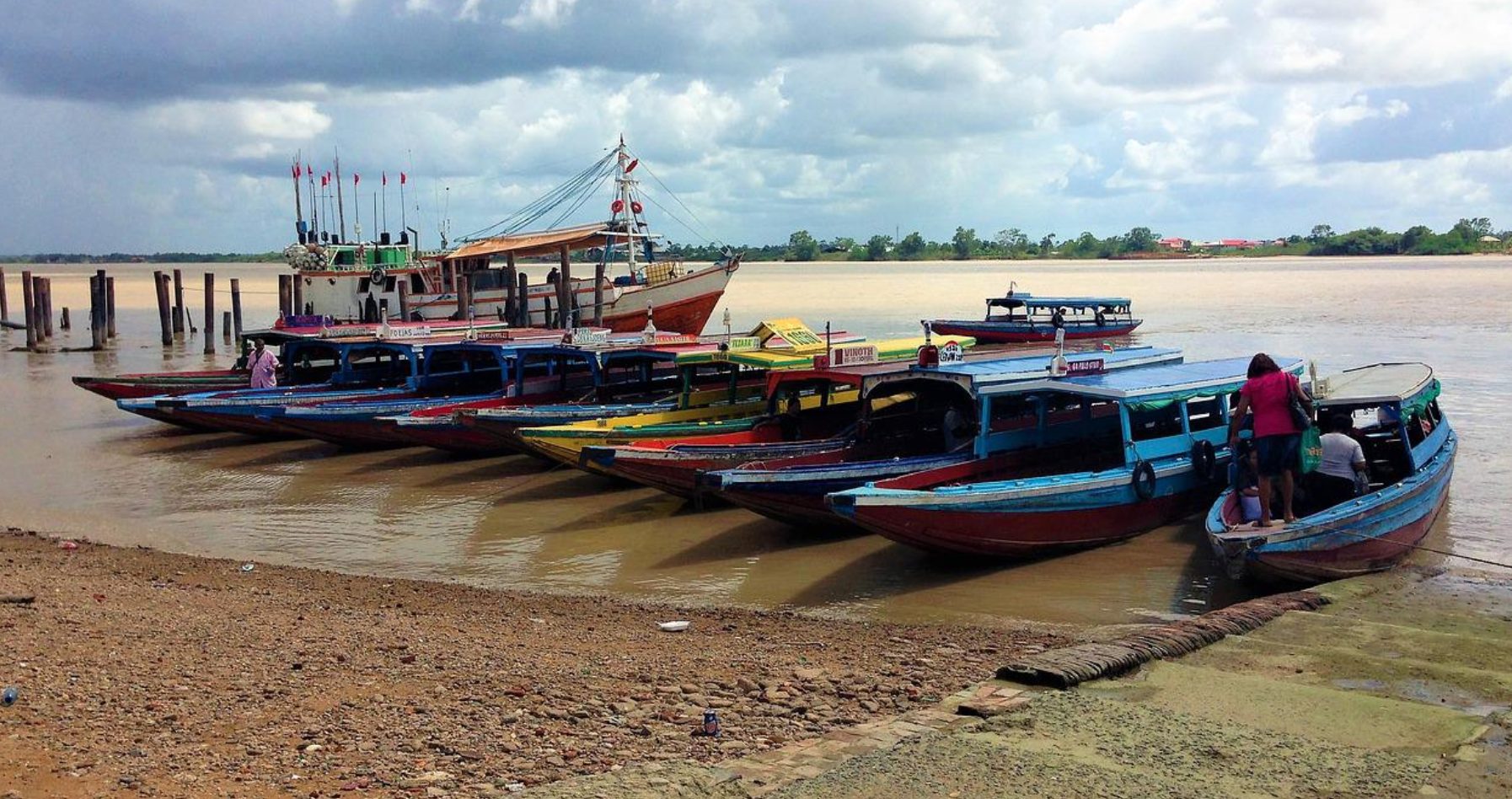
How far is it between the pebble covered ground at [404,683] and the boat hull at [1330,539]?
1.87m

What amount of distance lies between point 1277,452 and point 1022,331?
81.6ft

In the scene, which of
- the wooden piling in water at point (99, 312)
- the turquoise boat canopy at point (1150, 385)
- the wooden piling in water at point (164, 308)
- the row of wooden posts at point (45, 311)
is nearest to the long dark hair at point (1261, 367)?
the turquoise boat canopy at point (1150, 385)

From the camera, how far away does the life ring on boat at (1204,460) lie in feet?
44.7

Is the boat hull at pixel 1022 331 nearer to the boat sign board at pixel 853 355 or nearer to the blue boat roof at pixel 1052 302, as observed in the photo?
the blue boat roof at pixel 1052 302

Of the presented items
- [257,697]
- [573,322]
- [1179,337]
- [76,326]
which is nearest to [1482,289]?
[1179,337]

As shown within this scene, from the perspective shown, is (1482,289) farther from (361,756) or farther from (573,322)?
(361,756)

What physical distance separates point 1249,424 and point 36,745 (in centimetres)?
1097

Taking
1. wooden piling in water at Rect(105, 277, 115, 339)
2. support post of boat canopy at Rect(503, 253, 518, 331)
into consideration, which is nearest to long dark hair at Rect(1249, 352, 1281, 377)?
support post of boat canopy at Rect(503, 253, 518, 331)

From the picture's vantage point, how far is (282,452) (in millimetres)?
20578

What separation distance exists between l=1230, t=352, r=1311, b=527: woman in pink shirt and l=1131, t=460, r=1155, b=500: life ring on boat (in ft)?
6.28

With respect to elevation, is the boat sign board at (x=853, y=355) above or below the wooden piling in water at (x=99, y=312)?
below

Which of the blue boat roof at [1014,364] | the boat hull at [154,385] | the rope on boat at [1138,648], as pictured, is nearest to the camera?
the rope on boat at [1138,648]

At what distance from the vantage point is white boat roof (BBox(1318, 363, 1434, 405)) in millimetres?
12195

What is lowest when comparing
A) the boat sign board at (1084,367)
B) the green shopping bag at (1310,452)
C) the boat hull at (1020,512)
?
the boat hull at (1020,512)
